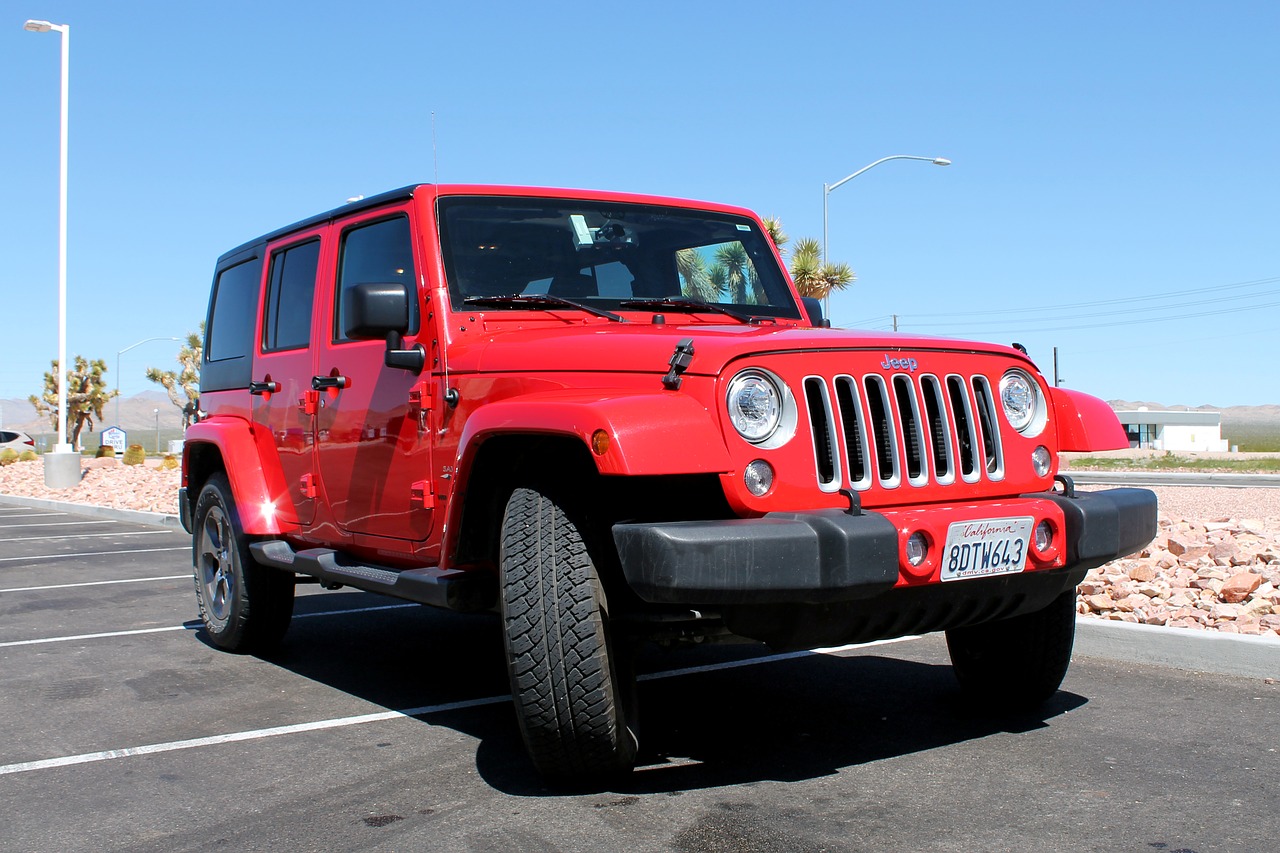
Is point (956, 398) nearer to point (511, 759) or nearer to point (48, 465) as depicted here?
point (511, 759)

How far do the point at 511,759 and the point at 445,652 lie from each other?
2349mm

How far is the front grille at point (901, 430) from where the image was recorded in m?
3.89

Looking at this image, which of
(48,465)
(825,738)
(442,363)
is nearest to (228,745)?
(442,363)

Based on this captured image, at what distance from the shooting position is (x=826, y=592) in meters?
3.58

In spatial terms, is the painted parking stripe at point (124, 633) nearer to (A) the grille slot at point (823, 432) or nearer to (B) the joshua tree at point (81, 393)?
(A) the grille slot at point (823, 432)

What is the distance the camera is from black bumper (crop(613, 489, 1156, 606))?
3.50 meters

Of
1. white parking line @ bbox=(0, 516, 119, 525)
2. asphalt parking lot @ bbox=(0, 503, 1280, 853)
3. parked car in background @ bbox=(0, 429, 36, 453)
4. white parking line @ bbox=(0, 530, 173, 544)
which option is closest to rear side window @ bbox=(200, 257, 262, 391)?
asphalt parking lot @ bbox=(0, 503, 1280, 853)

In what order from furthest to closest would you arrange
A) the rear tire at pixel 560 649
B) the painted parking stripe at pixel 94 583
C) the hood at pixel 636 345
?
the painted parking stripe at pixel 94 583 < the hood at pixel 636 345 < the rear tire at pixel 560 649

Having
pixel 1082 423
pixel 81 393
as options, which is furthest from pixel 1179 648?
pixel 81 393

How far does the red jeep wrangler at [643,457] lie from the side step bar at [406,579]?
1 centimetres

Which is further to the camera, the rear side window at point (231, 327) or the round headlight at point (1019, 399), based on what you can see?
the rear side window at point (231, 327)

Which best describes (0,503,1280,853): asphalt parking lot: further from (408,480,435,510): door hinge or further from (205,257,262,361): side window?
(205,257,262,361): side window

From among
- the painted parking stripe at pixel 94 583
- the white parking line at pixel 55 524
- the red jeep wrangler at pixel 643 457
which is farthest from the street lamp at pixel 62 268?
the red jeep wrangler at pixel 643 457

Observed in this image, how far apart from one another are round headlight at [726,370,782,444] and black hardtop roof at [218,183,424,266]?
2039 mm
